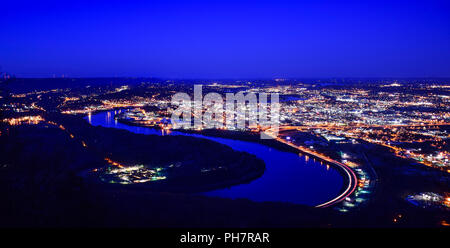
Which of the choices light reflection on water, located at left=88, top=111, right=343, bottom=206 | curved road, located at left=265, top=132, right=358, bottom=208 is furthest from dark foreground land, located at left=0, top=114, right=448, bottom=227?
curved road, located at left=265, top=132, right=358, bottom=208

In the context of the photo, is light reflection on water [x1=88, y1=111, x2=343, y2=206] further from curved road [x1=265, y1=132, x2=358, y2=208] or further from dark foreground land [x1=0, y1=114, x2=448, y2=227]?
dark foreground land [x1=0, y1=114, x2=448, y2=227]

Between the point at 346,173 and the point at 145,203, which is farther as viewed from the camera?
the point at 346,173

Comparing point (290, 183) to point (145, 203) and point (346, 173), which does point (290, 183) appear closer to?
point (346, 173)

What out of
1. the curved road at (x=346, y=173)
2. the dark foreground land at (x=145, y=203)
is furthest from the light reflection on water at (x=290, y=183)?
the dark foreground land at (x=145, y=203)

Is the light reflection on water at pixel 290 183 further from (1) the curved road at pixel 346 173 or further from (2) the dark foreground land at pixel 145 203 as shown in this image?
(2) the dark foreground land at pixel 145 203

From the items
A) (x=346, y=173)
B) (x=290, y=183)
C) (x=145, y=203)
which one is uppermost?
(x=145, y=203)


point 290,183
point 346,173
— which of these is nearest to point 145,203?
point 290,183
